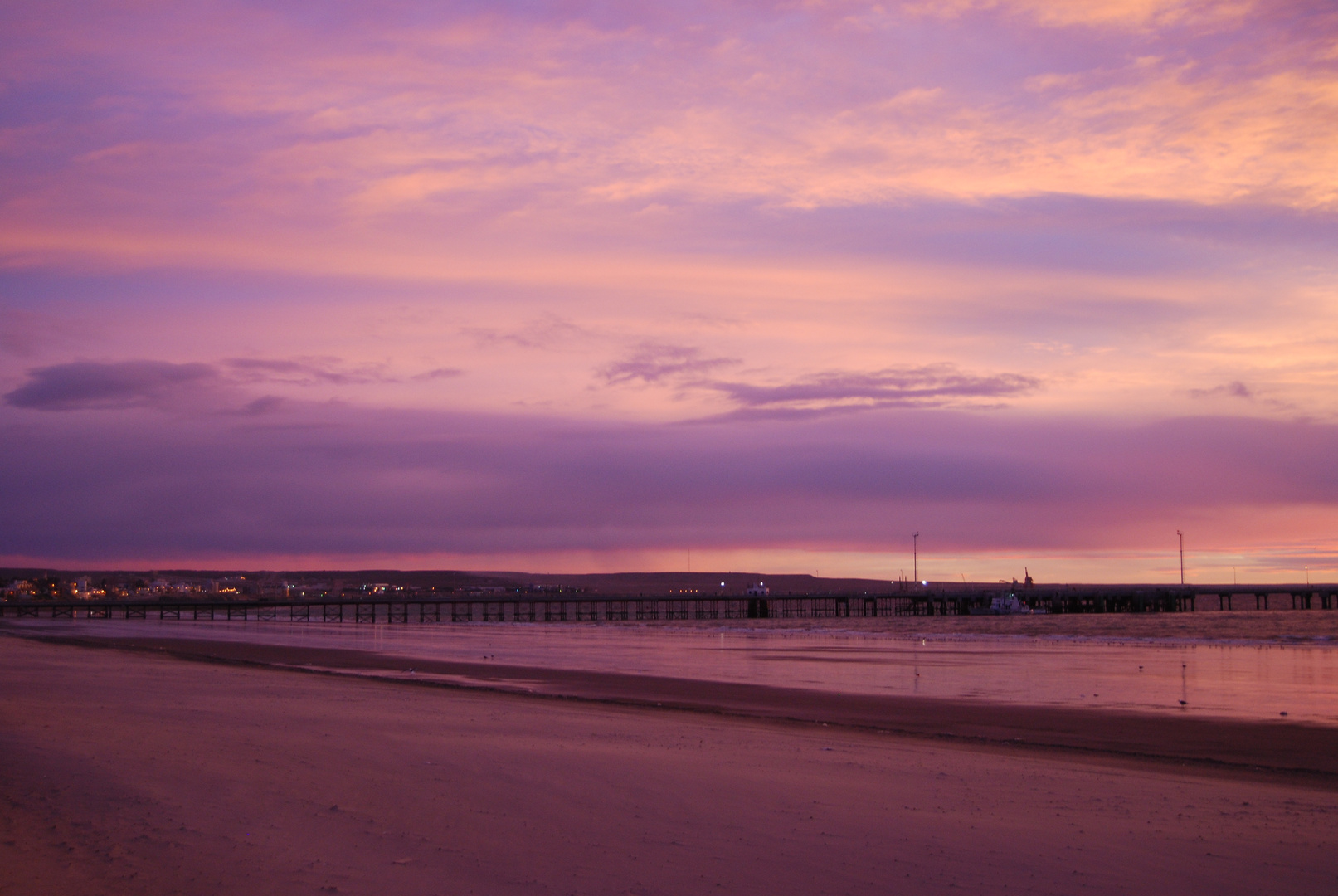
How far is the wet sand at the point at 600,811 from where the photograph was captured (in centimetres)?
751

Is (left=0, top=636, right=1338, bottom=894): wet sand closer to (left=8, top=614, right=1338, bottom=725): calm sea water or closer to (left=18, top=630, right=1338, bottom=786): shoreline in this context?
(left=18, top=630, right=1338, bottom=786): shoreline

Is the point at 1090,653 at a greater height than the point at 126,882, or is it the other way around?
the point at 126,882

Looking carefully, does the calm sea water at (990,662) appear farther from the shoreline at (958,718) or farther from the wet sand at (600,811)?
the wet sand at (600,811)

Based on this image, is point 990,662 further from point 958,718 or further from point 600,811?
point 600,811

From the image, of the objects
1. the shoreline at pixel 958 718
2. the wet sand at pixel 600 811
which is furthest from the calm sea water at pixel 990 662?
the wet sand at pixel 600 811

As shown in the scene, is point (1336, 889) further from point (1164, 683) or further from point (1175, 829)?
point (1164, 683)

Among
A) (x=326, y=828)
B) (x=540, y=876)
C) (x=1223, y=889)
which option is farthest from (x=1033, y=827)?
(x=326, y=828)

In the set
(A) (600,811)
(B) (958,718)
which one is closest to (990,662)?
(B) (958,718)

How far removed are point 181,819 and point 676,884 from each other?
451cm

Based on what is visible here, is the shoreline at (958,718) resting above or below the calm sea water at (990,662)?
above

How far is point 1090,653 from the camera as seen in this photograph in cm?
4259

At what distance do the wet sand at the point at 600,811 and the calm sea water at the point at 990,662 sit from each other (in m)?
8.44

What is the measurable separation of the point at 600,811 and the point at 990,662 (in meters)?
31.7

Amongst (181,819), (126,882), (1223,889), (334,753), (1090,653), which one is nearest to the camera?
(126,882)
